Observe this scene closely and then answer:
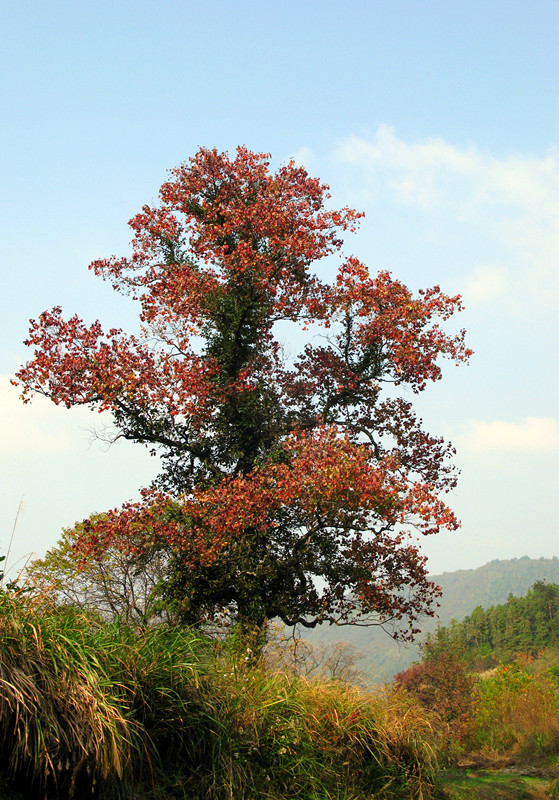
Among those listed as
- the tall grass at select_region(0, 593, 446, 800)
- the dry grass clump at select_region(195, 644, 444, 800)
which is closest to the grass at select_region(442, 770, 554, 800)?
Answer: the dry grass clump at select_region(195, 644, 444, 800)

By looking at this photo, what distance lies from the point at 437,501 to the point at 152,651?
5.00 m

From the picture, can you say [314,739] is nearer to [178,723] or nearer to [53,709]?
[178,723]

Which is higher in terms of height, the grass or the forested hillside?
the grass

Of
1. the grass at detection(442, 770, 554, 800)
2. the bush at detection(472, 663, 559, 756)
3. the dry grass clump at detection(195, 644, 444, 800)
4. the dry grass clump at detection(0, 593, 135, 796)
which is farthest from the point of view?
the bush at detection(472, 663, 559, 756)

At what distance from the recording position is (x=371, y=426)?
1270cm

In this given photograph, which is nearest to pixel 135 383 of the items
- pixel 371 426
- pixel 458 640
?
pixel 371 426

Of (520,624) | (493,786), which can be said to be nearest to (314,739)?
(493,786)

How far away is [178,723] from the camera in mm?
6402

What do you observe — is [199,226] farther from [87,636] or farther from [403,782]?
[403,782]

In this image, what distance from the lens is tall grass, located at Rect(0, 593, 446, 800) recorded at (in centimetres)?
511

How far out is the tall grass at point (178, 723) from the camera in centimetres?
511

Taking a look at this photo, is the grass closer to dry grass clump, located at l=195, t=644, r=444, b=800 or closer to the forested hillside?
dry grass clump, located at l=195, t=644, r=444, b=800

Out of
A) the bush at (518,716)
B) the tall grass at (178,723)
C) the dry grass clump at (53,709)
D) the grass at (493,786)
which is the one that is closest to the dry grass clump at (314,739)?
the tall grass at (178,723)

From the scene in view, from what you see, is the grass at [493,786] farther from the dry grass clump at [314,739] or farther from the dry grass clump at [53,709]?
the dry grass clump at [53,709]
